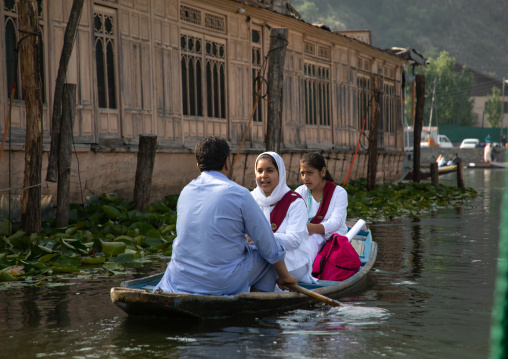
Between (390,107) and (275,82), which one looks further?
(390,107)

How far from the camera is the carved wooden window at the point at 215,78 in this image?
1535cm

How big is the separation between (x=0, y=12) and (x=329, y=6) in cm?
13195

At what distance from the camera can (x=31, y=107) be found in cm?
903

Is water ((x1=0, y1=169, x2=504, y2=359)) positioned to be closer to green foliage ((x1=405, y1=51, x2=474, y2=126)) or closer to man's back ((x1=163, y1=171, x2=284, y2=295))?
man's back ((x1=163, y1=171, x2=284, y2=295))

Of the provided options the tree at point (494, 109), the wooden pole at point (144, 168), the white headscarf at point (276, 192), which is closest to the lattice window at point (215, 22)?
the wooden pole at point (144, 168)

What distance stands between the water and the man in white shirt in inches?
14.9

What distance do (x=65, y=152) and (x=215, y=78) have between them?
6.25 meters

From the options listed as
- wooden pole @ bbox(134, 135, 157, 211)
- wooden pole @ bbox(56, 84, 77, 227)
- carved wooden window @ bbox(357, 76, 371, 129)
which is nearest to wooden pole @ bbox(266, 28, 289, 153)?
wooden pole @ bbox(134, 135, 157, 211)

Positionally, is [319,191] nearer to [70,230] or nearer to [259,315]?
[259,315]

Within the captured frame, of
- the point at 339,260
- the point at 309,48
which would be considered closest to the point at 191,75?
the point at 309,48

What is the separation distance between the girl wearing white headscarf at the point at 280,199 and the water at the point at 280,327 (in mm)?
607

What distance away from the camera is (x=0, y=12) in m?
10.3

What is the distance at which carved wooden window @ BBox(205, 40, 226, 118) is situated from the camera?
15.4 m

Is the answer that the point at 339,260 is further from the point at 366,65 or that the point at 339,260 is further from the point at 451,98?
the point at 451,98
